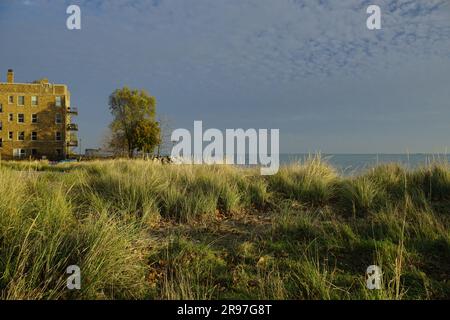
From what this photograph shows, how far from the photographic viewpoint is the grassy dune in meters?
3.18

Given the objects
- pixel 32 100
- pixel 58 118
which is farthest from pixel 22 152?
pixel 32 100

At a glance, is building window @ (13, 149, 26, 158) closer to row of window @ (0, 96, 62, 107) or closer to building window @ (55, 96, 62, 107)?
row of window @ (0, 96, 62, 107)

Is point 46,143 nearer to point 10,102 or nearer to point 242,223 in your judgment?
point 10,102

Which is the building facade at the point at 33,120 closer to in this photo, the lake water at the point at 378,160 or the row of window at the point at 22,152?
the row of window at the point at 22,152

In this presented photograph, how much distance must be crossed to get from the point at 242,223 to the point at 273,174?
3.61m

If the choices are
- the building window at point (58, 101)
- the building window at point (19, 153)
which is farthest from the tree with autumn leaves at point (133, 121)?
the building window at point (19, 153)

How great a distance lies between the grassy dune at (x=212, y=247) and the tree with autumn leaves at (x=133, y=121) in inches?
1614

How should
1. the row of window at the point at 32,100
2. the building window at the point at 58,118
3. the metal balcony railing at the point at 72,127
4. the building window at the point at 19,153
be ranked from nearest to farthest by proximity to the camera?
the building window at the point at 19,153
the row of window at the point at 32,100
the building window at the point at 58,118
the metal balcony railing at the point at 72,127

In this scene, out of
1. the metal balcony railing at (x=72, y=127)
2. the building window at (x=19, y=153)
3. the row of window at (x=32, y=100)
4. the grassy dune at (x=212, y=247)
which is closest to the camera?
the grassy dune at (x=212, y=247)

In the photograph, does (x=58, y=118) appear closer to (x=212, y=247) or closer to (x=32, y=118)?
(x=32, y=118)

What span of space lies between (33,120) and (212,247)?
58799mm

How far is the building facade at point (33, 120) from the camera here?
173ft

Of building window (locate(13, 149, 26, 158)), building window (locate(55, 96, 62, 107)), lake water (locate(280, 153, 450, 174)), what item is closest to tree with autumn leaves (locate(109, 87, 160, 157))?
building window (locate(55, 96, 62, 107))

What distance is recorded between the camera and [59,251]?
349cm
